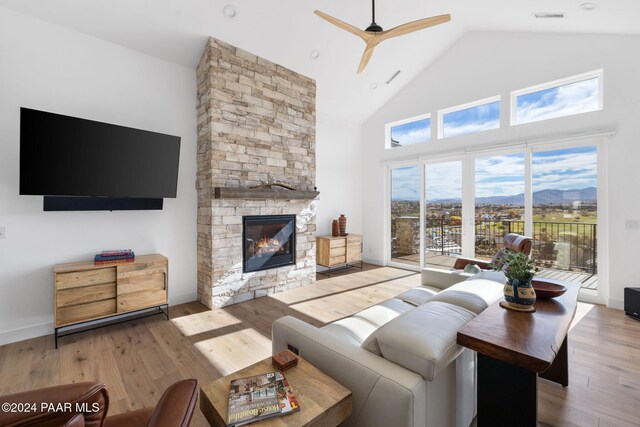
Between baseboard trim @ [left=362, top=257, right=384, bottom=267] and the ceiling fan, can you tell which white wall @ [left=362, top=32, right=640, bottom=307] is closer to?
baseboard trim @ [left=362, top=257, right=384, bottom=267]

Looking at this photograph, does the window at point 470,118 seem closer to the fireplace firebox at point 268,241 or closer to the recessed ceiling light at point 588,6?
the recessed ceiling light at point 588,6

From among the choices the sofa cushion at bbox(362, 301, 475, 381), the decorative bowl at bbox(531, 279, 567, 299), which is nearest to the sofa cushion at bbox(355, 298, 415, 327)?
the sofa cushion at bbox(362, 301, 475, 381)

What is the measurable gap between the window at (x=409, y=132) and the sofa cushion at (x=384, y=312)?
3923 millimetres

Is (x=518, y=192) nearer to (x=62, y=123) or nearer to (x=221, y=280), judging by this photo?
(x=221, y=280)

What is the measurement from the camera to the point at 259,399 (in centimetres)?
113

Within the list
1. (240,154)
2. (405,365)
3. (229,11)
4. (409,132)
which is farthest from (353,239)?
(405,365)

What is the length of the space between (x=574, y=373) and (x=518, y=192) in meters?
2.92

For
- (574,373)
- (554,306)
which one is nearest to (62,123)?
(554,306)

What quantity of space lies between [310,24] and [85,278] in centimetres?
399

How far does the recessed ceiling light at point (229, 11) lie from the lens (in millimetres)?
3295

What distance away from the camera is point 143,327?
3135 mm

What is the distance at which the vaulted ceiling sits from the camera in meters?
3.01

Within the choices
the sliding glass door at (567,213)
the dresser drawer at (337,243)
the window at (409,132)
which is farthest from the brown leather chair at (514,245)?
the window at (409,132)

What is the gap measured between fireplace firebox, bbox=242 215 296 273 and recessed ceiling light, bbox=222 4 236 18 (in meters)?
2.51
